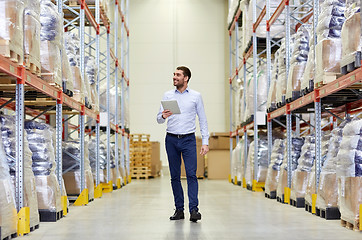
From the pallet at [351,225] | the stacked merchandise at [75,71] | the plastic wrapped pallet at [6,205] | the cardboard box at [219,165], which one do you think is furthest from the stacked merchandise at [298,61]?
the cardboard box at [219,165]

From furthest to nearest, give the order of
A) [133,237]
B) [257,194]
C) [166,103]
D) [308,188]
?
[257,194], [308,188], [166,103], [133,237]

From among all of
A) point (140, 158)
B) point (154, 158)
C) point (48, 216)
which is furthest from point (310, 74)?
point (154, 158)

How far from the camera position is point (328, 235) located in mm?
5340

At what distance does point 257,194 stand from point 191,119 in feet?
16.5

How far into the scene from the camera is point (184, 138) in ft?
20.9

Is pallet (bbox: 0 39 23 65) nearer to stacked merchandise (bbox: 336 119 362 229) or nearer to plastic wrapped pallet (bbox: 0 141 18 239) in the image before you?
plastic wrapped pallet (bbox: 0 141 18 239)

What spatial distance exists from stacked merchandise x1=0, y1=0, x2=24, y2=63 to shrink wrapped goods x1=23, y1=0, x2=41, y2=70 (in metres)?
0.31

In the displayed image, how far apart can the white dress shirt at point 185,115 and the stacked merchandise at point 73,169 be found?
3102mm

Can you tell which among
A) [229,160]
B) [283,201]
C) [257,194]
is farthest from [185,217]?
[229,160]

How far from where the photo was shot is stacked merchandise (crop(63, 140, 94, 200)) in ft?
29.9

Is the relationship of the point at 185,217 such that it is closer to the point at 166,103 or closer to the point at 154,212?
the point at 154,212

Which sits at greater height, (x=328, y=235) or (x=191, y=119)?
(x=191, y=119)

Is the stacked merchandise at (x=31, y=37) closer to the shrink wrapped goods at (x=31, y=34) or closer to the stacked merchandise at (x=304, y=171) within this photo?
the shrink wrapped goods at (x=31, y=34)

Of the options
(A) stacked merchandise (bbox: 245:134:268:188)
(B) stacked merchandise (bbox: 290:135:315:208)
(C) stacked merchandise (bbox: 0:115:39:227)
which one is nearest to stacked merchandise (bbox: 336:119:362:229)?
(B) stacked merchandise (bbox: 290:135:315:208)
